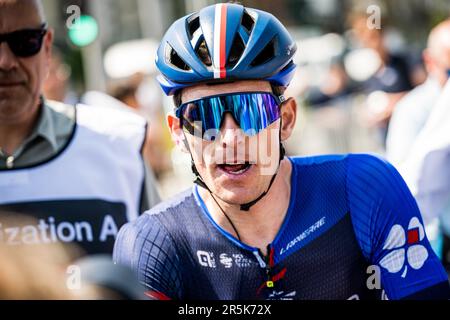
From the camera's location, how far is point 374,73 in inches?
355

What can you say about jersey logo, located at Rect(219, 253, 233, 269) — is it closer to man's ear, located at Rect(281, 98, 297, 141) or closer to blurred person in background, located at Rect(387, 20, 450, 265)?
man's ear, located at Rect(281, 98, 297, 141)

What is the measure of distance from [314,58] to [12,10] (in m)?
12.6

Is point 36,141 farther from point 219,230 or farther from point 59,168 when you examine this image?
point 219,230

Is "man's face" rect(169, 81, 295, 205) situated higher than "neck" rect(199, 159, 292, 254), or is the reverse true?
"man's face" rect(169, 81, 295, 205)

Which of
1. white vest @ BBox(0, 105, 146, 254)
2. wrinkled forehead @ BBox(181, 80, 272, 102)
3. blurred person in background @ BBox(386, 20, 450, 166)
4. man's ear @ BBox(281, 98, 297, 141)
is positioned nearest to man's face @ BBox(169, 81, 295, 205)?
wrinkled forehead @ BBox(181, 80, 272, 102)

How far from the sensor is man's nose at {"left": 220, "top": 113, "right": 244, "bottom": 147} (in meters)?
2.52

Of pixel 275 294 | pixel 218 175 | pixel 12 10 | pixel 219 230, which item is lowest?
pixel 275 294

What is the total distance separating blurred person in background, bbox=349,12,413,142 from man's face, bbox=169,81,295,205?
5.74 meters

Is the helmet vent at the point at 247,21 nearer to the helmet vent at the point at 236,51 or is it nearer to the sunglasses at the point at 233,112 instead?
the helmet vent at the point at 236,51

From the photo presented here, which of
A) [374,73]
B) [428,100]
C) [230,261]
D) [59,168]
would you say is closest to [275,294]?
[230,261]

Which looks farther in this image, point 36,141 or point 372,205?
point 36,141

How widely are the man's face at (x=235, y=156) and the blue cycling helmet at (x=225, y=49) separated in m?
0.04

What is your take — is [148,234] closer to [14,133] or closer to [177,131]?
[177,131]

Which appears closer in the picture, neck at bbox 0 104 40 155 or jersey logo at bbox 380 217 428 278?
jersey logo at bbox 380 217 428 278
